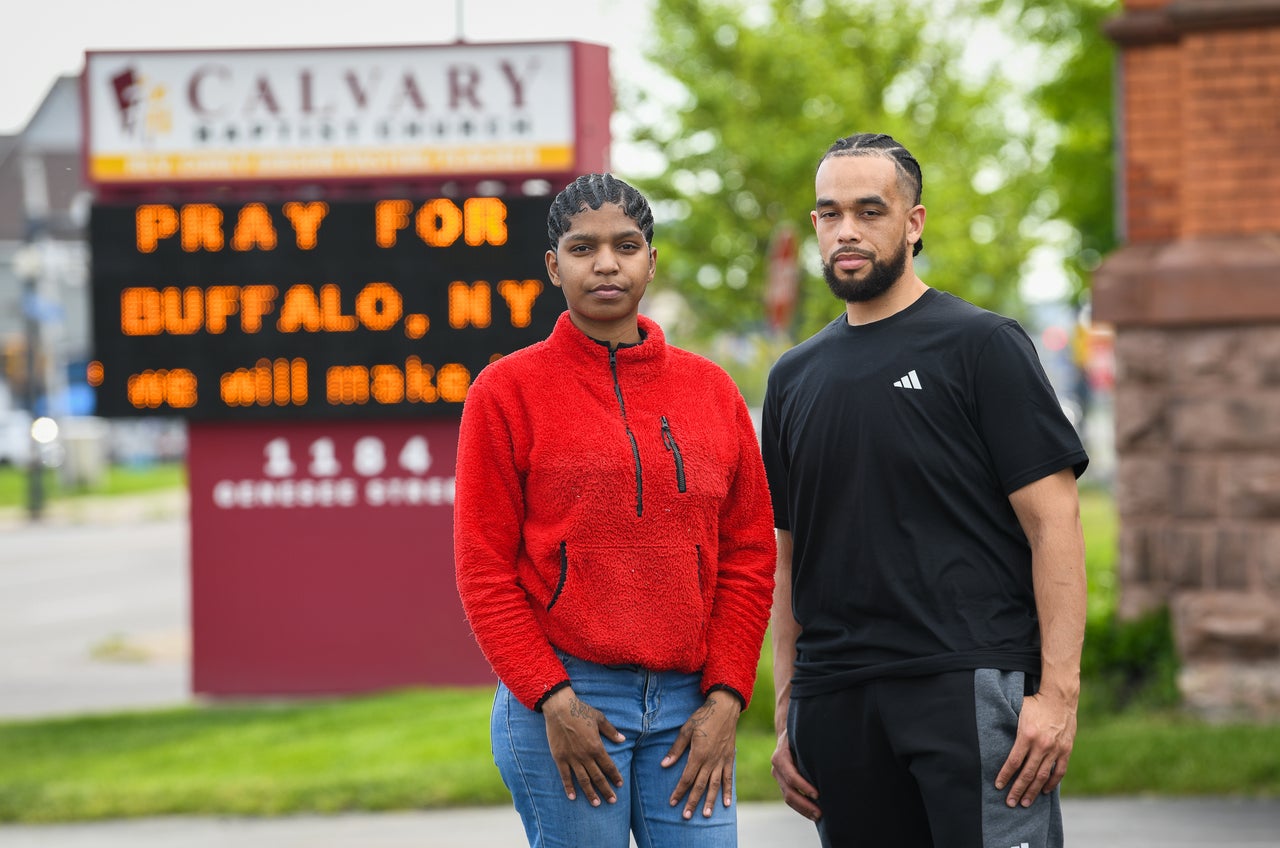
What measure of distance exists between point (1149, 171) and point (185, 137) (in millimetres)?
Result: 5735

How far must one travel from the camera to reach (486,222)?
30.7 ft

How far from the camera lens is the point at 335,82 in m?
9.85

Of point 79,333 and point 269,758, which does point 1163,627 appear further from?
point 79,333

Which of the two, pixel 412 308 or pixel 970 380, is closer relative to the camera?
pixel 970 380

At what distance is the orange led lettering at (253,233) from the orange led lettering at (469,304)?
3.63 ft

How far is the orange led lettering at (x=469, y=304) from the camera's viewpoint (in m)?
9.40

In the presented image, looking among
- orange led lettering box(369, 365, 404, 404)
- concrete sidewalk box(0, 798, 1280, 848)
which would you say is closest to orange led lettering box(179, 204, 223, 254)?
orange led lettering box(369, 365, 404, 404)

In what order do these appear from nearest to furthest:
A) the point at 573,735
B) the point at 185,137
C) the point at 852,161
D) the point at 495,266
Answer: the point at 573,735 < the point at 852,161 < the point at 495,266 < the point at 185,137

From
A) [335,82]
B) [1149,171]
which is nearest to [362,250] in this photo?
[335,82]

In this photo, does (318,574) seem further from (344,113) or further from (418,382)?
(344,113)

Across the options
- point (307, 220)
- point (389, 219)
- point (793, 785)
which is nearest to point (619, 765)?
point (793, 785)

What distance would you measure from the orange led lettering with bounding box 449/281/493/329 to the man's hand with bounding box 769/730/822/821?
6.46 metres

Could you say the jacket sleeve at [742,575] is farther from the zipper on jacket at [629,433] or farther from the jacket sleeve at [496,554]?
the jacket sleeve at [496,554]

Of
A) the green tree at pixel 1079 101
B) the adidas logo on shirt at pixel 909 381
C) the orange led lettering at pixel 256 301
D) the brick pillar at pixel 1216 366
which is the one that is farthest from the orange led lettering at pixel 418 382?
the green tree at pixel 1079 101
